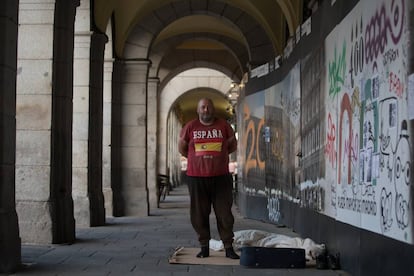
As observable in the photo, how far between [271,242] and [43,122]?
133 inches

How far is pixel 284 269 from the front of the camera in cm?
724

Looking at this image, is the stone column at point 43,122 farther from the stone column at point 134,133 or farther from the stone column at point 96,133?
the stone column at point 134,133

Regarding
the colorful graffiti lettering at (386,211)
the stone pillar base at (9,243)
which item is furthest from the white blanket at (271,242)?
the stone pillar base at (9,243)

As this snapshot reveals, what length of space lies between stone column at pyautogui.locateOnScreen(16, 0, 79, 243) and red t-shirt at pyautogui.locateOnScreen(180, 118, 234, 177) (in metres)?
2.36

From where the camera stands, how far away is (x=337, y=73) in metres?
7.46

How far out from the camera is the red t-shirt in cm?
777

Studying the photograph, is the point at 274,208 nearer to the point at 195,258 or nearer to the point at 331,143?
the point at 195,258

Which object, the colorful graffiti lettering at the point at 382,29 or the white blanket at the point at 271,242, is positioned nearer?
the colorful graffiti lettering at the point at 382,29

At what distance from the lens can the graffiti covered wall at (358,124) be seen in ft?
17.0

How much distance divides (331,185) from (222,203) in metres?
1.20

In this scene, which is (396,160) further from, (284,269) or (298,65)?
(298,65)

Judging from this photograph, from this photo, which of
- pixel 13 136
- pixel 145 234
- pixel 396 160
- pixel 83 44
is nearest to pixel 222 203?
pixel 13 136

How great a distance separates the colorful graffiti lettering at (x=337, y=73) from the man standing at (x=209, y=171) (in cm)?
120

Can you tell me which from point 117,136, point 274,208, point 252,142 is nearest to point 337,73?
point 274,208
